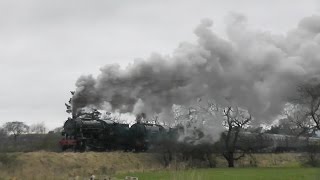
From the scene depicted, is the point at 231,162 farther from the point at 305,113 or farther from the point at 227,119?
the point at 305,113

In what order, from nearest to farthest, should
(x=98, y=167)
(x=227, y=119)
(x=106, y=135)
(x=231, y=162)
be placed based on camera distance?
(x=98, y=167), (x=106, y=135), (x=227, y=119), (x=231, y=162)

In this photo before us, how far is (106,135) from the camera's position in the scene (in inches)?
1763

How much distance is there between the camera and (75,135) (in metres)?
41.9

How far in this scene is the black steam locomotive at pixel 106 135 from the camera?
4216cm

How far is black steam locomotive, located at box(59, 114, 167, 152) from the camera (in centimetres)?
4216

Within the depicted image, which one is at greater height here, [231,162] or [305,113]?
[305,113]

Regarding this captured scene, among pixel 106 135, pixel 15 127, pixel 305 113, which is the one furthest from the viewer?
pixel 15 127

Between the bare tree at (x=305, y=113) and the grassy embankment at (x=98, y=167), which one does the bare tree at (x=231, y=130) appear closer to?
the bare tree at (x=305, y=113)

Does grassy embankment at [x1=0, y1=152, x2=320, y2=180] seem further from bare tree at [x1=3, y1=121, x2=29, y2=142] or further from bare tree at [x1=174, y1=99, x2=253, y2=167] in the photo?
bare tree at [x1=3, y1=121, x2=29, y2=142]

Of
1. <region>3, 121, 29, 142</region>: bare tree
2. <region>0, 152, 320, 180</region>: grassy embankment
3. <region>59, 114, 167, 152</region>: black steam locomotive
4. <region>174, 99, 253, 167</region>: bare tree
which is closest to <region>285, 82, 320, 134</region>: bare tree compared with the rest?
<region>174, 99, 253, 167</region>: bare tree

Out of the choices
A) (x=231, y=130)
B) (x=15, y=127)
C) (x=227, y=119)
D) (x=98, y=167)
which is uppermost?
(x=15, y=127)

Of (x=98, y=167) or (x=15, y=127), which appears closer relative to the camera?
(x=98, y=167)

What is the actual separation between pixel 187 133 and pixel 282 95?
2357 centimetres

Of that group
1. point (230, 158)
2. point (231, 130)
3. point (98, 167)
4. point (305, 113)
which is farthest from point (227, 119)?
point (98, 167)
